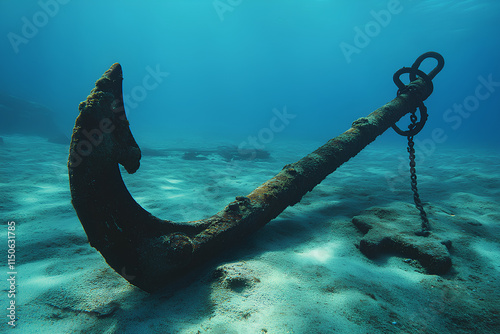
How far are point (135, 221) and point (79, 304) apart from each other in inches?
30.0

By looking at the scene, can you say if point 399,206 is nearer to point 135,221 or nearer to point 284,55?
point 135,221

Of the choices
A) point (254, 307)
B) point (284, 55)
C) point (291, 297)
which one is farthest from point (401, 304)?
point (284, 55)

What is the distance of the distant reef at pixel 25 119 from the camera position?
20103 mm

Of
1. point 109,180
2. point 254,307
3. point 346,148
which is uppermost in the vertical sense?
point 346,148

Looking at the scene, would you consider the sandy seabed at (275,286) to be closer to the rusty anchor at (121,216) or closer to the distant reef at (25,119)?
the rusty anchor at (121,216)

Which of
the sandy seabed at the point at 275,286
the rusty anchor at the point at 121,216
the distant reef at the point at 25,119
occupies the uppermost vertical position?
the distant reef at the point at 25,119

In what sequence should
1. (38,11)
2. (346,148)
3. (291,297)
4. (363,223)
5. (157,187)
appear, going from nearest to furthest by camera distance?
1. (291,297)
2. (363,223)
3. (346,148)
4. (157,187)
5. (38,11)

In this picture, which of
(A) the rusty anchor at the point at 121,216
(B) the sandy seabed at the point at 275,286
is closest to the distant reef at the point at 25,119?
(B) the sandy seabed at the point at 275,286

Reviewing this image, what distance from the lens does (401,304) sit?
171 centimetres

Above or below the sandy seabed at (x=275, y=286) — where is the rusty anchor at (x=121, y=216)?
above

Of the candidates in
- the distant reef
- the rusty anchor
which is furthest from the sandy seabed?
the distant reef

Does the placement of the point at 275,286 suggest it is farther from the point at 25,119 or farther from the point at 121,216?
the point at 25,119

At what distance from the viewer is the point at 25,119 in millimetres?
21641

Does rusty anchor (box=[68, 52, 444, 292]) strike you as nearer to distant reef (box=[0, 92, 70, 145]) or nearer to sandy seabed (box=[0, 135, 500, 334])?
sandy seabed (box=[0, 135, 500, 334])
